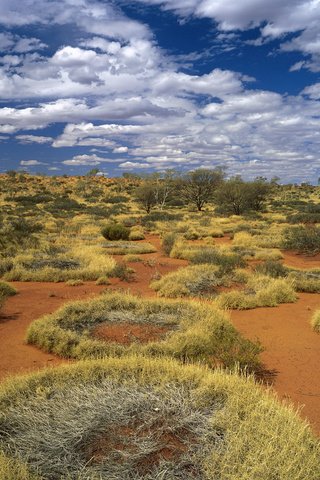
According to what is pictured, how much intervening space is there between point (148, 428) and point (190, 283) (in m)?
8.94

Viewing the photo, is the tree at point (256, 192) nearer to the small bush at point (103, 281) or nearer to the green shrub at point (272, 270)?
the green shrub at point (272, 270)

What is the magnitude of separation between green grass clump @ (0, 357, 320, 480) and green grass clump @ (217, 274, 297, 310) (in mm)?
5864

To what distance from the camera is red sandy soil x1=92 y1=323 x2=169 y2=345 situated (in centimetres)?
850

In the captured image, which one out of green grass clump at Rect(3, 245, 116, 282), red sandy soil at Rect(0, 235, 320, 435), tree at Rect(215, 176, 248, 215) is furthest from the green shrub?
tree at Rect(215, 176, 248, 215)

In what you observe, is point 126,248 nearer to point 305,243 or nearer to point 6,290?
point 6,290

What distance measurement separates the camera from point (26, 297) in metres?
12.6

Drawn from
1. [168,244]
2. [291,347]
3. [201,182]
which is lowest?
[291,347]

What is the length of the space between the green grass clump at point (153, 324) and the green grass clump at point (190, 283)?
2.06 meters

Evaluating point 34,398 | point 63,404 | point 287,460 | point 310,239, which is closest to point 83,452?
point 63,404

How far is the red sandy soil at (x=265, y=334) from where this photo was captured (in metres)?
7.05

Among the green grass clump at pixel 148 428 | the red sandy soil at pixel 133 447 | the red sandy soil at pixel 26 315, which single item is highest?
the green grass clump at pixel 148 428

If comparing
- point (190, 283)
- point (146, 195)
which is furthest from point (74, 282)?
point (146, 195)

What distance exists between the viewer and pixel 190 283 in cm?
1348

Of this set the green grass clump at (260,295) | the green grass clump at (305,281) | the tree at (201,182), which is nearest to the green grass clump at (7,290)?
the green grass clump at (260,295)
